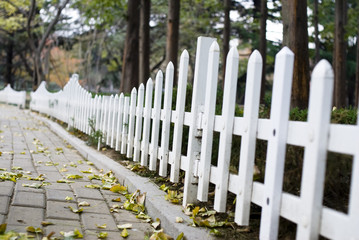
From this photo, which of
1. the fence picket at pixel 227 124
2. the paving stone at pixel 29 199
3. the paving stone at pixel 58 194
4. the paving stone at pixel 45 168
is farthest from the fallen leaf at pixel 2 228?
the paving stone at pixel 45 168

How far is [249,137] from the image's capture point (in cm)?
267

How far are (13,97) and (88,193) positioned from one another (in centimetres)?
2361

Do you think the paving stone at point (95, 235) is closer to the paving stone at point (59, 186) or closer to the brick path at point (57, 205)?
the brick path at point (57, 205)

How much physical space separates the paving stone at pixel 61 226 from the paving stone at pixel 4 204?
1.23 feet

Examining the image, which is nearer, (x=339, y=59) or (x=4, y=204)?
(x=4, y=204)

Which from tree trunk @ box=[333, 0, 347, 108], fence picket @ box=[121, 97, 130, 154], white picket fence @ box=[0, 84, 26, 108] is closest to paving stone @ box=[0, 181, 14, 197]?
fence picket @ box=[121, 97, 130, 154]

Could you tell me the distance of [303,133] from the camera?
7.10 feet

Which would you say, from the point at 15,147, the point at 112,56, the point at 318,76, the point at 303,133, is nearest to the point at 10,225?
the point at 303,133

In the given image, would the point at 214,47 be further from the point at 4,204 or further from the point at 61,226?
the point at 4,204

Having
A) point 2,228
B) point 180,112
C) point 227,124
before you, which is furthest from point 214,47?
point 2,228

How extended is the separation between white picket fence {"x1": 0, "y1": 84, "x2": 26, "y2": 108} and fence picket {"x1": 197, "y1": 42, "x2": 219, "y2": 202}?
884 inches

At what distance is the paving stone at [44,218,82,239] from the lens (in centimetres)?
296

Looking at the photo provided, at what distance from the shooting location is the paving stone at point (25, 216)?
305 cm

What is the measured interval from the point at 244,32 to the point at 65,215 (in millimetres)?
25849
